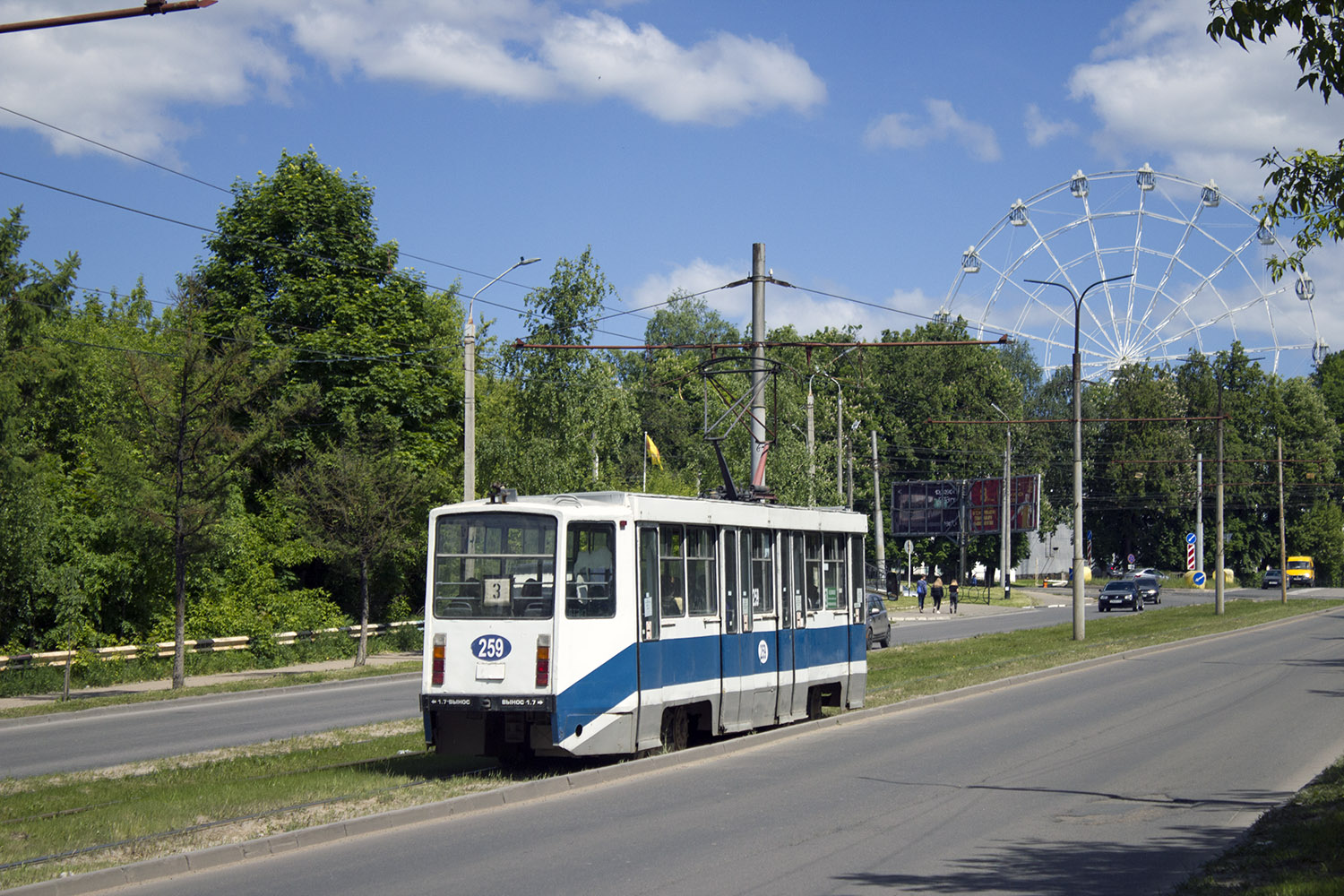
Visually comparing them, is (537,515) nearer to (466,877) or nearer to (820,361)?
(466,877)

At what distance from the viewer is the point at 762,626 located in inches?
669

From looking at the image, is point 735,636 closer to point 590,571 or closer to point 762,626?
point 762,626

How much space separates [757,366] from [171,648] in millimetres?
17856

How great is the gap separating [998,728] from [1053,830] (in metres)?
7.40

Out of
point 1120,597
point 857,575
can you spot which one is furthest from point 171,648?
point 1120,597

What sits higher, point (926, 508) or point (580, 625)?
point (926, 508)

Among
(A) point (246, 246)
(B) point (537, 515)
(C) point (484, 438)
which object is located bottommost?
(B) point (537, 515)

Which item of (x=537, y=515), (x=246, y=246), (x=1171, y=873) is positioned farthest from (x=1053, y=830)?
(x=246, y=246)

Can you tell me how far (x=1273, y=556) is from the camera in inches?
4230

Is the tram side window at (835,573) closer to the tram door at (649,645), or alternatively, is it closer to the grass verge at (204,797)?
the tram door at (649,645)

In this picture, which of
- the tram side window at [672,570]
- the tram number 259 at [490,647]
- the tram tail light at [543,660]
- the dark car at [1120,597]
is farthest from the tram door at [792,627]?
the dark car at [1120,597]

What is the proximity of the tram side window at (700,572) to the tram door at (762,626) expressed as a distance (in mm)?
962

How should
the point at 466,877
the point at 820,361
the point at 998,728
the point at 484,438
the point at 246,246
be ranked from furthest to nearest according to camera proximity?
the point at 820,361 < the point at 246,246 < the point at 484,438 < the point at 998,728 < the point at 466,877

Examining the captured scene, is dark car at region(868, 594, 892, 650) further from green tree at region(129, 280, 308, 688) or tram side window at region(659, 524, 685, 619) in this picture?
tram side window at region(659, 524, 685, 619)
